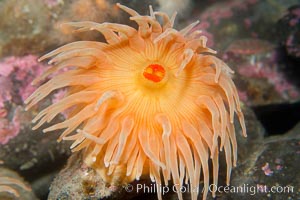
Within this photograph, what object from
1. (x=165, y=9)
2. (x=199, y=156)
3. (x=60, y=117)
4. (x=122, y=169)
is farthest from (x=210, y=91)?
(x=165, y=9)

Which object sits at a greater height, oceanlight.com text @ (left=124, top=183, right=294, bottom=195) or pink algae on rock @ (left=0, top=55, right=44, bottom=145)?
pink algae on rock @ (left=0, top=55, right=44, bottom=145)

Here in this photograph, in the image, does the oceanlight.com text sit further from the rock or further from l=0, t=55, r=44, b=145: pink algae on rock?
l=0, t=55, r=44, b=145: pink algae on rock

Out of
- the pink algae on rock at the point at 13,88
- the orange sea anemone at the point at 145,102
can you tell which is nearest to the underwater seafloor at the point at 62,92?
the pink algae on rock at the point at 13,88

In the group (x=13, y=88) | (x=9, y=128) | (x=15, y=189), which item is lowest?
(x=15, y=189)

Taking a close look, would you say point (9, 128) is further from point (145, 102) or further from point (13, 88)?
point (145, 102)

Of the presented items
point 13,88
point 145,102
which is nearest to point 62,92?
point 13,88

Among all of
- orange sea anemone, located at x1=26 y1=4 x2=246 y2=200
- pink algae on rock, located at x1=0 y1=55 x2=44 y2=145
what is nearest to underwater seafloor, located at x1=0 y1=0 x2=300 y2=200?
pink algae on rock, located at x1=0 y1=55 x2=44 y2=145

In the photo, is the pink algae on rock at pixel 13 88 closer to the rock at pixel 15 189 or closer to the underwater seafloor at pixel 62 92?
the underwater seafloor at pixel 62 92

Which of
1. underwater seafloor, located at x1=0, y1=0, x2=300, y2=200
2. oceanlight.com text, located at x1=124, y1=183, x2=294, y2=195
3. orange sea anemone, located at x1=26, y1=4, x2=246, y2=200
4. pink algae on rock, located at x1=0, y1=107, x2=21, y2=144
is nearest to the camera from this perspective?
orange sea anemone, located at x1=26, y1=4, x2=246, y2=200
